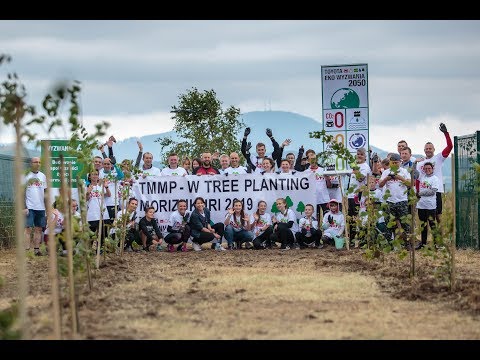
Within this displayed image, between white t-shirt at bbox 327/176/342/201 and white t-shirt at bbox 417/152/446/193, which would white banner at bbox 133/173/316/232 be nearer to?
white t-shirt at bbox 327/176/342/201

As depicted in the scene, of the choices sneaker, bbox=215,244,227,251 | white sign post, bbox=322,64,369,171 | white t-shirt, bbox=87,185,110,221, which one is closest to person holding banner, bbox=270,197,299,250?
sneaker, bbox=215,244,227,251

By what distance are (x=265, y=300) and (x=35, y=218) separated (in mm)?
10021

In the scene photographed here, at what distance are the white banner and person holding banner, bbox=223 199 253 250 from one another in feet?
1.53

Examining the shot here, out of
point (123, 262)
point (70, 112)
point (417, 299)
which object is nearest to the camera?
point (70, 112)

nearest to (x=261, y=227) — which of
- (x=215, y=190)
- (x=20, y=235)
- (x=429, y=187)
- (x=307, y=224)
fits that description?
(x=307, y=224)

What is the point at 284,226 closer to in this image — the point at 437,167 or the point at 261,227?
the point at 261,227

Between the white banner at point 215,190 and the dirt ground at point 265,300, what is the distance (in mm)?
3521

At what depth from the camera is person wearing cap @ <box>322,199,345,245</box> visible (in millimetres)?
21938

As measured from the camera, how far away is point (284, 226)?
22172 mm

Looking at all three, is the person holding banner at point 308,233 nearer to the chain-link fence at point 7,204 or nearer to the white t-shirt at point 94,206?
the white t-shirt at point 94,206
